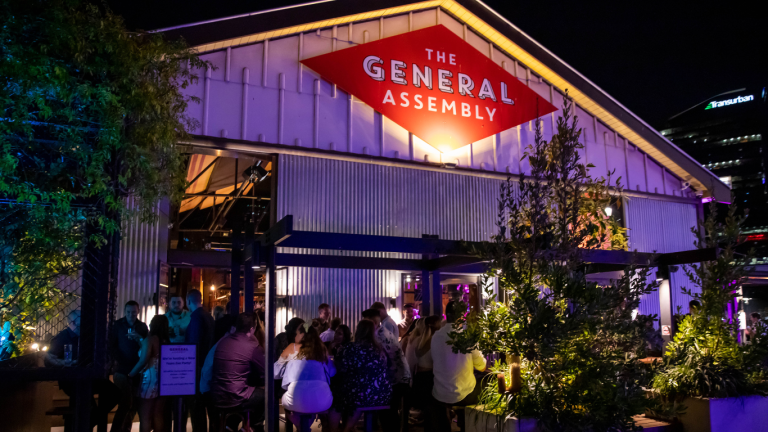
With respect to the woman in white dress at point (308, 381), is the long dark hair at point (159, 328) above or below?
above

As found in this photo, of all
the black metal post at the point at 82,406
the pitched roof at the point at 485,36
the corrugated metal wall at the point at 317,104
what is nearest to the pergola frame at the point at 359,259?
the black metal post at the point at 82,406

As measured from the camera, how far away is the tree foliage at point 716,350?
19.5 ft

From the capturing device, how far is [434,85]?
461 inches

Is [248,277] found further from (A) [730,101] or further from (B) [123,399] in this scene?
(A) [730,101]

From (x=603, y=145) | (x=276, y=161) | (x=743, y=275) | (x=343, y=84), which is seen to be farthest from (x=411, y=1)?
(x=743, y=275)

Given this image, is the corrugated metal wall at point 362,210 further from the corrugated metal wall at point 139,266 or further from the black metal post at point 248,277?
the black metal post at point 248,277

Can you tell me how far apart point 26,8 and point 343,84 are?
23.2 ft

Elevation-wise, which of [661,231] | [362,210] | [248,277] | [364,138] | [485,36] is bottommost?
[248,277]

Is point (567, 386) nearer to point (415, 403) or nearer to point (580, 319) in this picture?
point (580, 319)

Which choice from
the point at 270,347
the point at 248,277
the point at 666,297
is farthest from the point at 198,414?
the point at 666,297

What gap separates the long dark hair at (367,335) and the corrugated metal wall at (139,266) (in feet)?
16.1

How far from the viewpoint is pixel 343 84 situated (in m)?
10.9

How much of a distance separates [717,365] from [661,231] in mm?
8646

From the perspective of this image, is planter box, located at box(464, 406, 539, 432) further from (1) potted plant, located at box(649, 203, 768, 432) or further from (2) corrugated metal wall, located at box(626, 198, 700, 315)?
(2) corrugated metal wall, located at box(626, 198, 700, 315)
